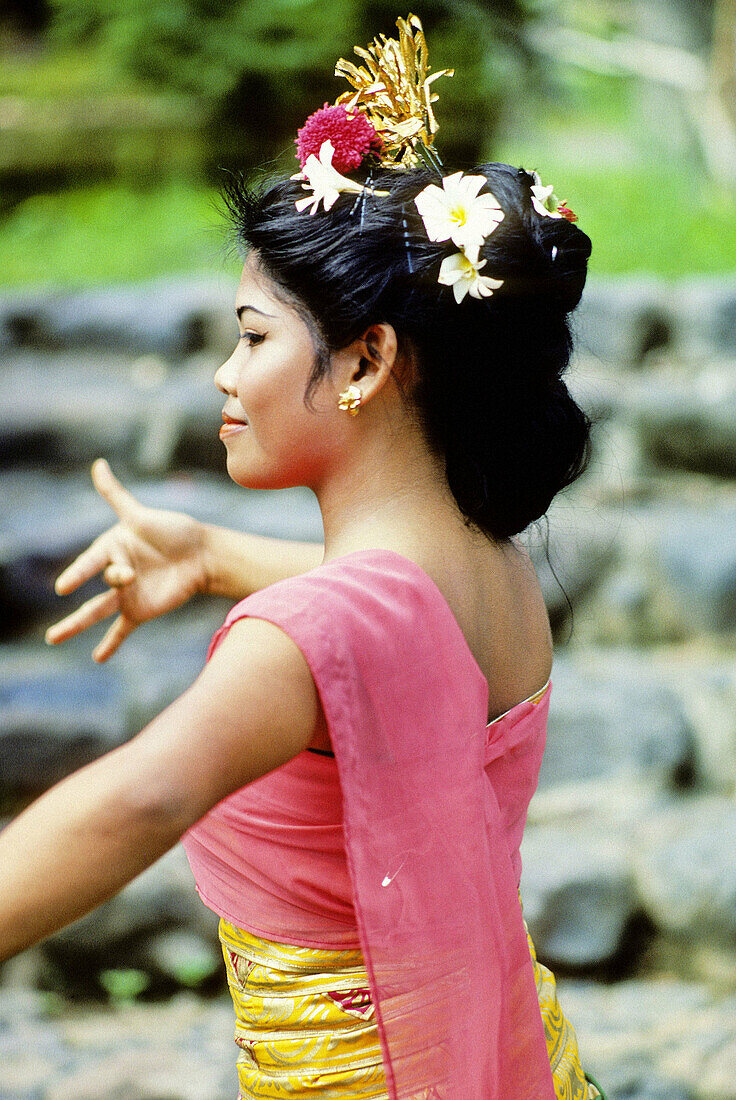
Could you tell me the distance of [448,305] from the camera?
1.14 m

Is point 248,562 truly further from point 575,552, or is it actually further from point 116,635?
point 575,552

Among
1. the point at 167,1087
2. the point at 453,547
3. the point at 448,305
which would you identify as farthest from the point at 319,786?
the point at 167,1087

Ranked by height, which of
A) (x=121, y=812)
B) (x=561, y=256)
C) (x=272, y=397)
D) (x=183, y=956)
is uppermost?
(x=561, y=256)

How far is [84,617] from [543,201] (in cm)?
90

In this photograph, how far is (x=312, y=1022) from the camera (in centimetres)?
116

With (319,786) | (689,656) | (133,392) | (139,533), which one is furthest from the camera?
(133,392)

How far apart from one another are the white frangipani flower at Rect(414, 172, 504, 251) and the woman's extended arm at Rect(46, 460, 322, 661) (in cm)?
70

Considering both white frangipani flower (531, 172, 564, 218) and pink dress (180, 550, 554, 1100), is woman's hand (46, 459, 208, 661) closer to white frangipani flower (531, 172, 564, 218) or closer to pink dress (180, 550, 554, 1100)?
pink dress (180, 550, 554, 1100)

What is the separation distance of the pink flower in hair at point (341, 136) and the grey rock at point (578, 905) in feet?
6.57

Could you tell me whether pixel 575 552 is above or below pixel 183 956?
above

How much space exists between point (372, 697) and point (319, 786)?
0.18 m

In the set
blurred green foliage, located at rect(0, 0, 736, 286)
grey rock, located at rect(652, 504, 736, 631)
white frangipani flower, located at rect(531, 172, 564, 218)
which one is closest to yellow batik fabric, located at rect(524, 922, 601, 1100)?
white frangipani flower, located at rect(531, 172, 564, 218)

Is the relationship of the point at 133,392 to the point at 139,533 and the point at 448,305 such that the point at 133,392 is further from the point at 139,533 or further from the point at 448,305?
the point at 448,305

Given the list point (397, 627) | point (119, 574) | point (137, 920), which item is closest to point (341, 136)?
point (397, 627)
